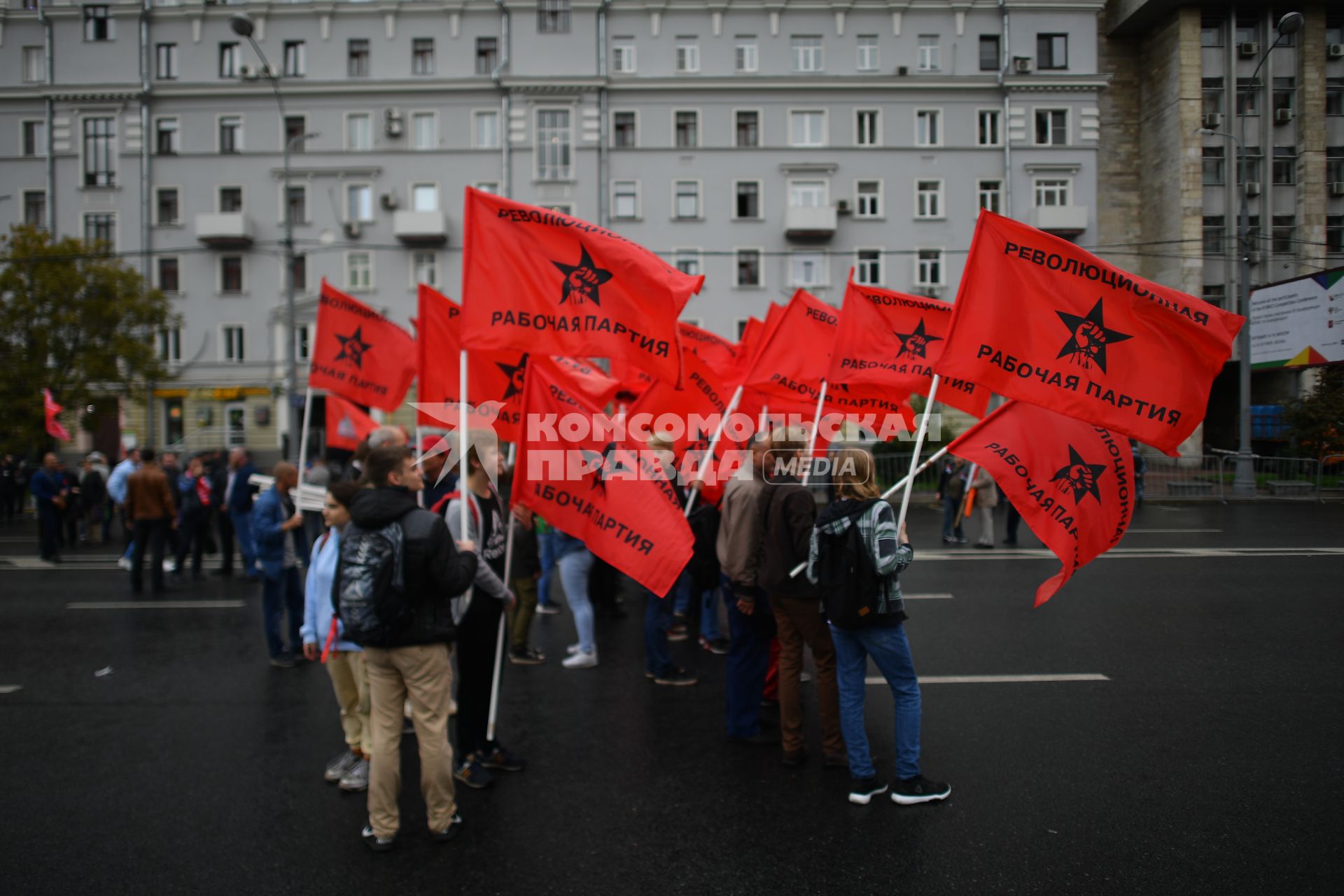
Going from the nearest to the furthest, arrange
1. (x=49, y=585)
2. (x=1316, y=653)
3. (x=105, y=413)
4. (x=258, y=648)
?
(x=1316, y=653), (x=258, y=648), (x=49, y=585), (x=105, y=413)

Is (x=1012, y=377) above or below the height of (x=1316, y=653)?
above

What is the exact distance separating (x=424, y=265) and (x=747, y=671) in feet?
105

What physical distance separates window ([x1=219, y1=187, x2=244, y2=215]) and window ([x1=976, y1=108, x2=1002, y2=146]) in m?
30.9

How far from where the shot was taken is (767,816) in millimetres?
4102

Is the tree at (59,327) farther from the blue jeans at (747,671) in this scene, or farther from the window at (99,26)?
the blue jeans at (747,671)

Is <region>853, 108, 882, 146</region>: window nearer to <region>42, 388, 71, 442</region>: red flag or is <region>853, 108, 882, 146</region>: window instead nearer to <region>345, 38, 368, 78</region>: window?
<region>345, 38, 368, 78</region>: window

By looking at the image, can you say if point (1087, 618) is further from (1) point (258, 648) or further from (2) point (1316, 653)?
(1) point (258, 648)

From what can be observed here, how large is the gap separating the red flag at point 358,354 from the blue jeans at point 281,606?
6.30ft

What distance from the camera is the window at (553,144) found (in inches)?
1316

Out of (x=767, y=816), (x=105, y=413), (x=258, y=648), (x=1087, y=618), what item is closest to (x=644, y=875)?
(x=767, y=816)

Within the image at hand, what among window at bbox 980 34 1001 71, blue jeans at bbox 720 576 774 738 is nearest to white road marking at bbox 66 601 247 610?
blue jeans at bbox 720 576 774 738

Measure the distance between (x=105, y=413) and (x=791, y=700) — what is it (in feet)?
91.1

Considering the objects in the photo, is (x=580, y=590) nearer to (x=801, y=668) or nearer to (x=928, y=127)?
(x=801, y=668)

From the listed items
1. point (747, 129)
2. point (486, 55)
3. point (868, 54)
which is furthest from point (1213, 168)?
point (486, 55)
